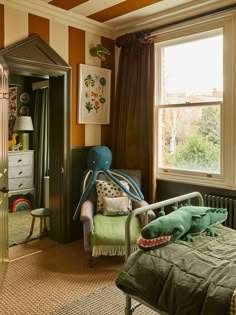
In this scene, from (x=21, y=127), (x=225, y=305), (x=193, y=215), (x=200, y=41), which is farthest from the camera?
(x=21, y=127)

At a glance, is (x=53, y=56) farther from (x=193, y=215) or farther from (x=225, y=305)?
(x=225, y=305)

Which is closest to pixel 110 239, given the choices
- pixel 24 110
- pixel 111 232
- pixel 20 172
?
pixel 111 232

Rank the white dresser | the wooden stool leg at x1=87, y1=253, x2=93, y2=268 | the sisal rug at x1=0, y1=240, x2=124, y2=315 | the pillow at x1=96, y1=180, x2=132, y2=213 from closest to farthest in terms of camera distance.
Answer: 1. the sisal rug at x1=0, y1=240, x2=124, y2=315
2. the wooden stool leg at x1=87, y1=253, x2=93, y2=268
3. the pillow at x1=96, y1=180, x2=132, y2=213
4. the white dresser

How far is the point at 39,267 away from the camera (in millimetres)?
2988

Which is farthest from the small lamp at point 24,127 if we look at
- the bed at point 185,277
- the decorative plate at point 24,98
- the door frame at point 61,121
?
the bed at point 185,277

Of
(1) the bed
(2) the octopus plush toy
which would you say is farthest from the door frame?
(1) the bed

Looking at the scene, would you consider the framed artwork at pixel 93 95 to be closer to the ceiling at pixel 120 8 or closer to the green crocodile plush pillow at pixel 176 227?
the ceiling at pixel 120 8

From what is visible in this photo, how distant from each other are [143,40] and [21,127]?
8.27 feet

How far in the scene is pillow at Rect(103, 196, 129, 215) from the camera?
10.7 ft

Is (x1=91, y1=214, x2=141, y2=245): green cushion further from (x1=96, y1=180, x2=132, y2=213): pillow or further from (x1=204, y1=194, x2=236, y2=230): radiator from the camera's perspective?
(x1=204, y1=194, x2=236, y2=230): radiator

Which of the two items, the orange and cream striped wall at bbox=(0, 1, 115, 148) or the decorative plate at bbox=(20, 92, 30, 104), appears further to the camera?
the decorative plate at bbox=(20, 92, 30, 104)

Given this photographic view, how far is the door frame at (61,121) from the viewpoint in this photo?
10.5 feet

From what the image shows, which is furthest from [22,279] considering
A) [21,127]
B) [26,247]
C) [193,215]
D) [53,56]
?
[21,127]

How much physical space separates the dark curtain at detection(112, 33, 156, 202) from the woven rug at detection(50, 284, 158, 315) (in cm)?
139
